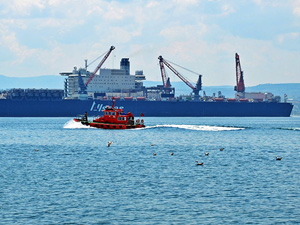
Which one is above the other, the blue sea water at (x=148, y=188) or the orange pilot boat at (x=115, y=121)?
the orange pilot boat at (x=115, y=121)

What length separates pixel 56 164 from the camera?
51.3 metres

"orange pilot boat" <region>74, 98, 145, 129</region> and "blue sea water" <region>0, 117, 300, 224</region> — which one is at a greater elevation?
"orange pilot boat" <region>74, 98, 145, 129</region>

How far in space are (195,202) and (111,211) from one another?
480 centimetres

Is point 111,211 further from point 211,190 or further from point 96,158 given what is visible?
point 96,158

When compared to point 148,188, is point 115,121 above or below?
above

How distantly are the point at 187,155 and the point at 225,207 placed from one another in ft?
93.1

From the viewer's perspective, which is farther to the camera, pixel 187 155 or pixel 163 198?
pixel 187 155

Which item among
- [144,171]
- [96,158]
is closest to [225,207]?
[144,171]

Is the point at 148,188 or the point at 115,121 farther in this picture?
the point at 115,121

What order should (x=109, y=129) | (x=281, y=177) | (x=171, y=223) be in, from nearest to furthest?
(x=171, y=223)
(x=281, y=177)
(x=109, y=129)

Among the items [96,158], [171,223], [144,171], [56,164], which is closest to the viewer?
[171,223]

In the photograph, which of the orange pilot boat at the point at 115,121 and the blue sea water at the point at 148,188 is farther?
the orange pilot boat at the point at 115,121

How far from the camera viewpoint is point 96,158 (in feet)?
186

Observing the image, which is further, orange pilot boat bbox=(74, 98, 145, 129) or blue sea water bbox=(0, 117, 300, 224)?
orange pilot boat bbox=(74, 98, 145, 129)
